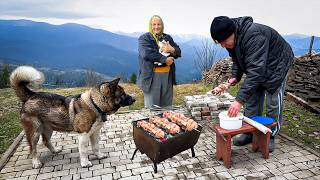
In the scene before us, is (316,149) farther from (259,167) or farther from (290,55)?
(290,55)

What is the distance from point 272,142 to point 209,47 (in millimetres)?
12651

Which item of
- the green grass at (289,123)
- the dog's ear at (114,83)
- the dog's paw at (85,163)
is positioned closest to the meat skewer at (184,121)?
the dog's ear at (114,83)

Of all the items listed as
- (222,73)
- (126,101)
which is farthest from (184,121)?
(222,73)

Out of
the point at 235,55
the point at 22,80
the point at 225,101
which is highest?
the point at 235,55

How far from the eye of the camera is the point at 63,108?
5379 millimetres

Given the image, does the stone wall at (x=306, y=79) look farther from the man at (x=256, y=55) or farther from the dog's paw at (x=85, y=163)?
the dog's paw at (x=85, y=163)

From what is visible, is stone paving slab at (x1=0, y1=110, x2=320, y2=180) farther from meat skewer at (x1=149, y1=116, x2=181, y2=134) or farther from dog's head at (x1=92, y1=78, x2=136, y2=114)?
dog's head at (x1=92, y1=78, x2=136, y2=114)

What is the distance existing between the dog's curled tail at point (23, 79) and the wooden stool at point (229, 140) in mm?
3012

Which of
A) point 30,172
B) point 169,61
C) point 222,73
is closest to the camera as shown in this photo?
point 30,172

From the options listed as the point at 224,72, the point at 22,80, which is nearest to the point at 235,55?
the point at 22,80

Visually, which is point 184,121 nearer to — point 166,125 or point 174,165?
point 166,125

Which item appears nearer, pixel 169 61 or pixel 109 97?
pixel 109 97

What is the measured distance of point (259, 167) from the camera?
17.4ft

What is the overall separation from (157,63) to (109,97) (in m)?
2.52
